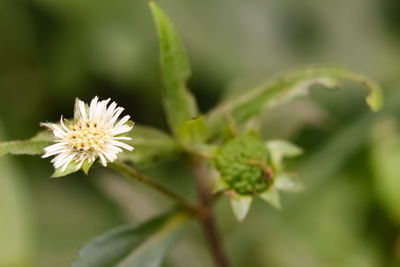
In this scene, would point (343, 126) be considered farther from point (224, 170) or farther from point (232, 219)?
point (224, 170)

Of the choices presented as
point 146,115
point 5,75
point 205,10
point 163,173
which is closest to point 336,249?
point 163,173

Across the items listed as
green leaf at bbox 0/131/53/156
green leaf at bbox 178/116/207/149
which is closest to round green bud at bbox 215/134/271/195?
green leaf at bbox 178/116/207/149

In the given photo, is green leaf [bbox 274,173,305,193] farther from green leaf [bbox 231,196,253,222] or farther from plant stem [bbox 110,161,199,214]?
plant stem [bbox 110,161,199,214]

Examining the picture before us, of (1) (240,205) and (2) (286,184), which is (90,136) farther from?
(2) (286,184)

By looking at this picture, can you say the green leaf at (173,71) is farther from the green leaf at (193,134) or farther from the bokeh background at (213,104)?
the bokeh background at (213,104)

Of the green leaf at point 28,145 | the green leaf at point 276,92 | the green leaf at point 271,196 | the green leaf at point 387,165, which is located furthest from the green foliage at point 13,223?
the green leaf at point 387,165

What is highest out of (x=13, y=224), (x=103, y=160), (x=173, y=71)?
(x=13, y=224)

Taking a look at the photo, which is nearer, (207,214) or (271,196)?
(271,196)

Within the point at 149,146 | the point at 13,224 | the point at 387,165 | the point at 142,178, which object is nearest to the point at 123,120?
the point at 142,178
